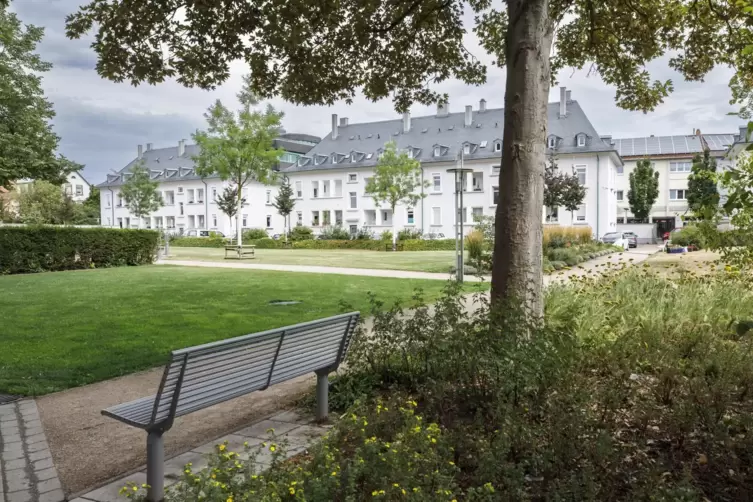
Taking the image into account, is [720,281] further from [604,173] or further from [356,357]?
[604,173]

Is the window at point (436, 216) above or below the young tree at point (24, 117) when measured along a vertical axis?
below

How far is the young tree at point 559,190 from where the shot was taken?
3400cm

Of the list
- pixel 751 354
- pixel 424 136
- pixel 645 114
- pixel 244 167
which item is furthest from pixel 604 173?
pixel 751 354

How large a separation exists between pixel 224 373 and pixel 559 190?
107 ft

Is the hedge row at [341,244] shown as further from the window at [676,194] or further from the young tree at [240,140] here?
the window at [676,194]

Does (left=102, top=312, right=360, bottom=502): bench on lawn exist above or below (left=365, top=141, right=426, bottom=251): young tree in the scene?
below

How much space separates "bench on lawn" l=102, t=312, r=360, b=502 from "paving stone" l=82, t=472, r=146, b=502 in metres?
0.29

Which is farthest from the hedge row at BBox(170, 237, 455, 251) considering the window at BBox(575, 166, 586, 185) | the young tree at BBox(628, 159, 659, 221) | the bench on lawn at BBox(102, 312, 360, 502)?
the bench on lawn at BBox(102, 312, 360, 502)

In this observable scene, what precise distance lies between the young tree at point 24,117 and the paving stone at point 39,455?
958 inches

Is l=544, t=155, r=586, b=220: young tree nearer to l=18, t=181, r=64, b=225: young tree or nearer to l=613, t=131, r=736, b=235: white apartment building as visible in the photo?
l=613, t=131, r=736, b=235: white apartment building

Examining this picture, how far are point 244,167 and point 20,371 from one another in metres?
30.2

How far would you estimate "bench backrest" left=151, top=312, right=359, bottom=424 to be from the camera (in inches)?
135

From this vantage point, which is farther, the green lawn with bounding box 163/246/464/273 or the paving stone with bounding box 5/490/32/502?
the green lawn with bounding box 163/246/464/273

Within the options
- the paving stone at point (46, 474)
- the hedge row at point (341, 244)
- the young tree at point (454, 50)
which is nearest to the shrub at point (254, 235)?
the hedge row at point (341, 244)
